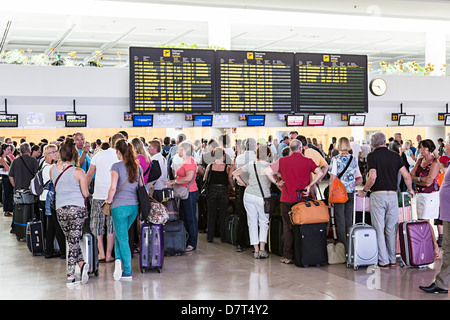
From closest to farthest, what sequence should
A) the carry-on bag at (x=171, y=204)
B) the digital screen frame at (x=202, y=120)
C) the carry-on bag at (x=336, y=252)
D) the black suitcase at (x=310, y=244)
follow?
the black suitcase at (x=310, y=244)
the carry-on bag at (x=336, y=252)
the carry-on bag at (x=171, y=204)
the digital screen frame at (x=202, y=120)

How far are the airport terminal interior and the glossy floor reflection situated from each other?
2cm

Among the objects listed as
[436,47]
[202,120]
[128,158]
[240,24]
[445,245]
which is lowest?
[445,245]

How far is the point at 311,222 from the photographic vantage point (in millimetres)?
7090

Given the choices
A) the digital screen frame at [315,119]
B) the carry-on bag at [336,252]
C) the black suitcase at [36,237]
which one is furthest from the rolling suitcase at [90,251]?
the digital screen frame at [315,119]

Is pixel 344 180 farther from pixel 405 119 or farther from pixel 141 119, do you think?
pixel 405 119

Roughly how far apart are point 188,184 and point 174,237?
81cm

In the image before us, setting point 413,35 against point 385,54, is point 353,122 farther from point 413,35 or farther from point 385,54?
point 385,54

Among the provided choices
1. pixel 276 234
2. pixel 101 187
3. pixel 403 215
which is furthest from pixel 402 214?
pixel 101 187

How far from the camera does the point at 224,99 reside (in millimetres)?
10641

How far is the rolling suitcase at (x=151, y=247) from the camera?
22.5ft

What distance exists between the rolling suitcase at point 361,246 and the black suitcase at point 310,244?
34 centimetres

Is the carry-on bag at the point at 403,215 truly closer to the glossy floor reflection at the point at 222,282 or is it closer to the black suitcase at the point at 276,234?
the glossy floor reflection at the point at 222,282

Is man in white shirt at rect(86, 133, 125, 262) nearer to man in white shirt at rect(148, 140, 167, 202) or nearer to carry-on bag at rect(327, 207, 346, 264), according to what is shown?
man in white shirt at rect(148, 140, 167, 202)

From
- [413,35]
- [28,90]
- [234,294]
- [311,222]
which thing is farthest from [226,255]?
[413,35]
